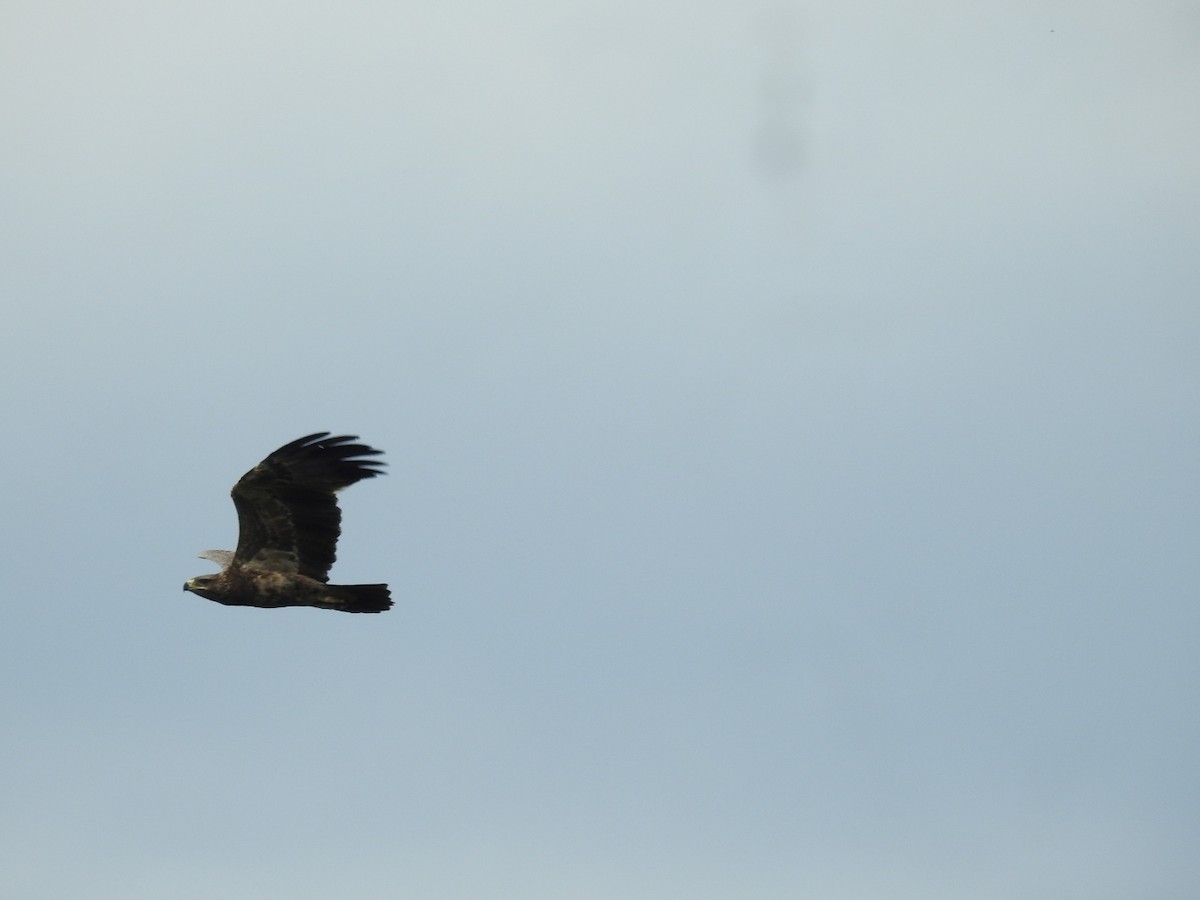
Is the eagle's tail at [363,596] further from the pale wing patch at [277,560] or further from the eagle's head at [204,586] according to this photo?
the eagle's head at [204,586]

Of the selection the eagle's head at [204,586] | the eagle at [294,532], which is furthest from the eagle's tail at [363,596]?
the eagle's head at [204,586]

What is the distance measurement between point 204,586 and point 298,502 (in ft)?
8.44

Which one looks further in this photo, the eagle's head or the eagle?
the eagle's head

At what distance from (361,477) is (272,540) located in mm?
2187

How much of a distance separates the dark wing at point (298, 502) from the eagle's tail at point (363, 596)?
472mm

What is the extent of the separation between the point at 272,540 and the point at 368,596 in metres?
1.90

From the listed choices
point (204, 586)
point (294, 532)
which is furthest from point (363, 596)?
point (204, 586)

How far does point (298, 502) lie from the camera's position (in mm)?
43969

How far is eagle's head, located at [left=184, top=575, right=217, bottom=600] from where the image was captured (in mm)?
45094

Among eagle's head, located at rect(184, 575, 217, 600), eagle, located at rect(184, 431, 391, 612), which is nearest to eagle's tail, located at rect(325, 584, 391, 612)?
eagle, located at rect(184, 431, 391, 612)

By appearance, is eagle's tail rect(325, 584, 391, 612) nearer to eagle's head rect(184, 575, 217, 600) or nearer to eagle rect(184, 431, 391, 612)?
eagle rect(184, 431, 391, 612)

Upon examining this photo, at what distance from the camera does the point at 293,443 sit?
4309cm

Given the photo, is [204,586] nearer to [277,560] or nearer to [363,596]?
[277,560]

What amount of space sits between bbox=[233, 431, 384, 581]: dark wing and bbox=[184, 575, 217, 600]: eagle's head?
0.71m
